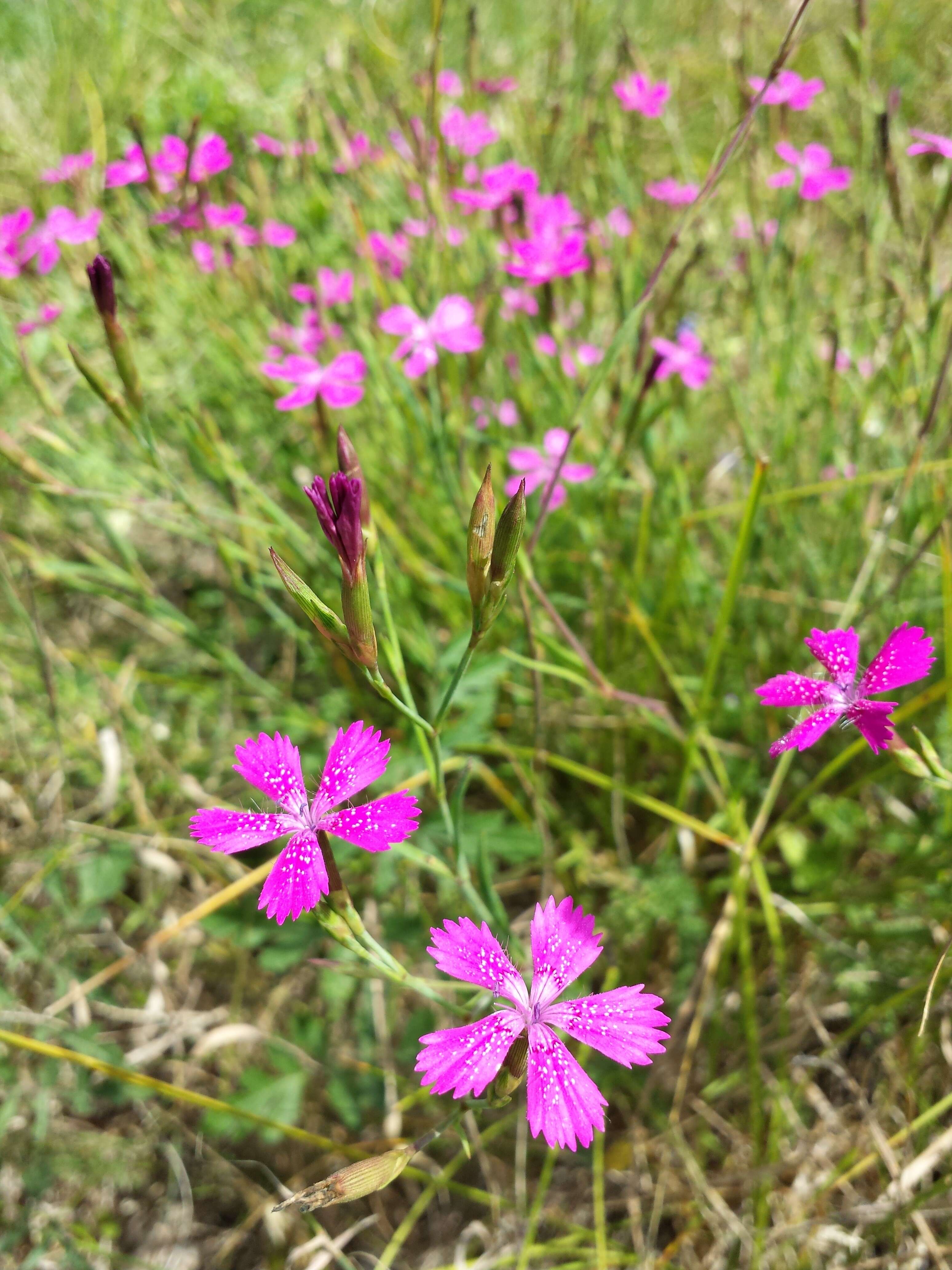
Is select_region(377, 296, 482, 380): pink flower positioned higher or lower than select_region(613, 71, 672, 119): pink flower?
lower

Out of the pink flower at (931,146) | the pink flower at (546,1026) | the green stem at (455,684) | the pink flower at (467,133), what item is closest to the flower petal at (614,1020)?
the pink flower at (546,1026)

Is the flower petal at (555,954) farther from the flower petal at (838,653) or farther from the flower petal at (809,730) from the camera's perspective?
the flower petal at (838,653)

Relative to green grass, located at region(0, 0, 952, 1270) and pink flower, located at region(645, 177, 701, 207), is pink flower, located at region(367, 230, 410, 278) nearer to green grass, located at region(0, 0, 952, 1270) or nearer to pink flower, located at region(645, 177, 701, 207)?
green grass, located at region(0, 0, 952, 1270)

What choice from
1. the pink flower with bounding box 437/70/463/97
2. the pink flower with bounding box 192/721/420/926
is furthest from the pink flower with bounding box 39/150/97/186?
the pink flower with bounding box 192/721/420/926

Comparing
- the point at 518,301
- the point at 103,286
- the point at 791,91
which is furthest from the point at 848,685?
the point at 791,91

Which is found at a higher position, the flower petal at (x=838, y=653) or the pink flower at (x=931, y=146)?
the pink flower at (x=931, y=146)

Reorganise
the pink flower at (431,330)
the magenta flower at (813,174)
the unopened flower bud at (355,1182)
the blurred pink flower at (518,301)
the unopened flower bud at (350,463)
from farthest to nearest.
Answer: the blurred pink flower at (518,301) → the magenta flower at (813,174) → the pink flower at (431,330) → the unopened flower bud at (350,463) → the unopened flower bud at (355,1182)
